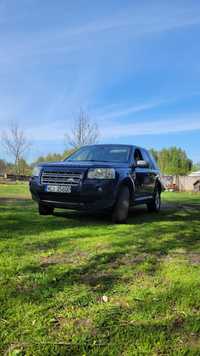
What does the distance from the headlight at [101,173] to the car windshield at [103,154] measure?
1.07 metres

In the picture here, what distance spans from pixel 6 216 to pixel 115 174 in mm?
2065

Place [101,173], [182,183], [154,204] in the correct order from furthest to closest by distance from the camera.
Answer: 1. [182,183]
2. [154,204]
3. [101,173]

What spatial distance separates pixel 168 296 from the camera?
9.50ft

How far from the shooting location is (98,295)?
2.89 metres

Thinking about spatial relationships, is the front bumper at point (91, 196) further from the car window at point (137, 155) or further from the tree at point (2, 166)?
the tree at point (2, 166)

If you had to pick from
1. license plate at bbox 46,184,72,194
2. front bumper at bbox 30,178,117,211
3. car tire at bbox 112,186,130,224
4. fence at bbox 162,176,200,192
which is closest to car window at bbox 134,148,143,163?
car tire at bbox 112,186,130,224

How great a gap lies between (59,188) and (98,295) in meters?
3.56

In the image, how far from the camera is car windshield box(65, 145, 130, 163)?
24.3 ft

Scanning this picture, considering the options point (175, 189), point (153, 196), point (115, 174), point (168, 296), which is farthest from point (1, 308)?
point (175, 189)

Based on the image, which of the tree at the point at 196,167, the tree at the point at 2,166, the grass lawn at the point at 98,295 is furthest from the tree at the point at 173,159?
the grass lawn at the point at 98,295

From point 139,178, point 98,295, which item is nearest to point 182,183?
point 139,178

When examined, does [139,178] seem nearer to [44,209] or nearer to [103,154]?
[103,154]

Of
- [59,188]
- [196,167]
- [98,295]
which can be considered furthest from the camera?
[196,167]

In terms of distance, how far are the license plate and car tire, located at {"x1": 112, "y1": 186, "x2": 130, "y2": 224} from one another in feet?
2.80
